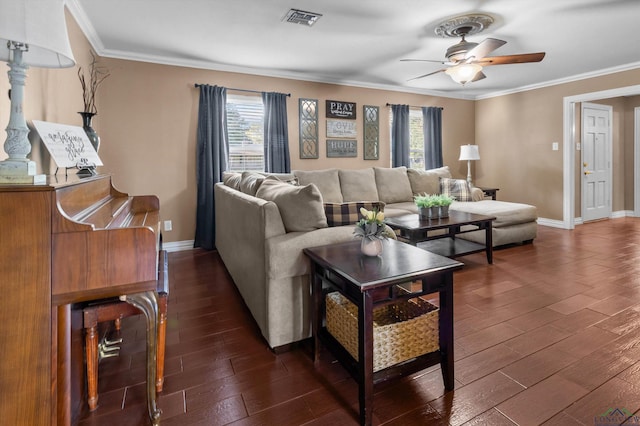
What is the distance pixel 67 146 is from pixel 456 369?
8.51 feet

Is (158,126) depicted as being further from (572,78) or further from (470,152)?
(572,78)

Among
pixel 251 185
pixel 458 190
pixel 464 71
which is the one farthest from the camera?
pixel 458 190

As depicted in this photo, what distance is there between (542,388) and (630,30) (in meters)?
3.92

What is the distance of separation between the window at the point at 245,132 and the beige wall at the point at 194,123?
0.23 meters

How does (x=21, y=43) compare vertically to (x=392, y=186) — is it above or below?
above

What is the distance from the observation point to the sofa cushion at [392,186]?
4863 millimetres

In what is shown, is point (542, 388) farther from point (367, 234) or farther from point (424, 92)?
point (424, 92)

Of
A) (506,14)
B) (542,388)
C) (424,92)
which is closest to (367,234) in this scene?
(542,388)

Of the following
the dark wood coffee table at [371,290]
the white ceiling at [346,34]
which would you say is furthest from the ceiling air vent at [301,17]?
the dark wood coffee table at [371,290]

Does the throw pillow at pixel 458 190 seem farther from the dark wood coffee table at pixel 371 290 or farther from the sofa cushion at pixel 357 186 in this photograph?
the dark wood coffee table at pixel 371 290

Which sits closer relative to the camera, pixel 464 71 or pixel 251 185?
pixel 251 185

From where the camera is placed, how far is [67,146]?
2.02 meters

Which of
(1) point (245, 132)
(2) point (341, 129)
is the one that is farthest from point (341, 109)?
(1) point (245, 132)

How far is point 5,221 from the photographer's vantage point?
100cm
